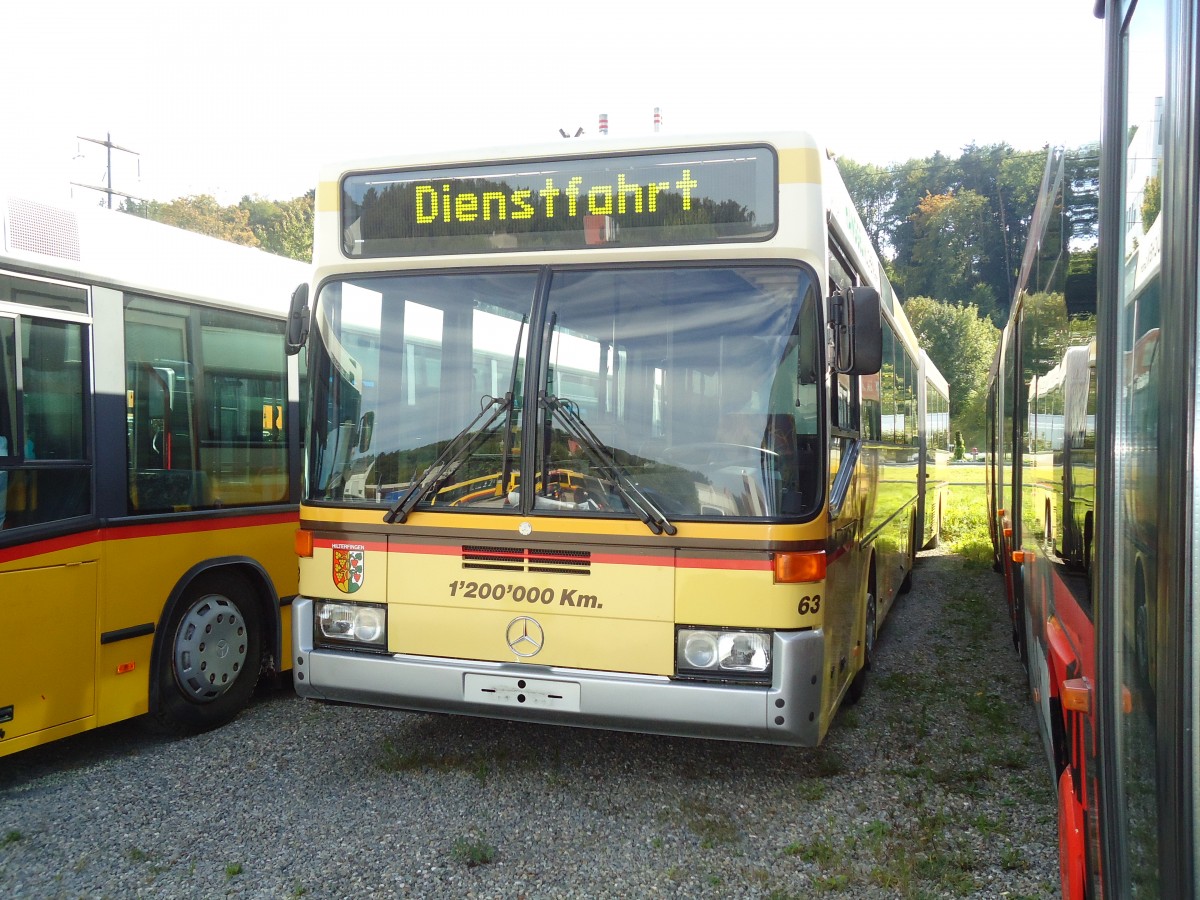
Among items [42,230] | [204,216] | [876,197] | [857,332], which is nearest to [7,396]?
[42,230]

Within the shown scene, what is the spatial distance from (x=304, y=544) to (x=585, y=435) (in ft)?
4.94

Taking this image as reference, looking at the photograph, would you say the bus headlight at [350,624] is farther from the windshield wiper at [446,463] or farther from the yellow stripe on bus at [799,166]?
the yellow stripe on bus at [799,166]

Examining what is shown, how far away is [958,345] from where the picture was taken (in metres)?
56.1

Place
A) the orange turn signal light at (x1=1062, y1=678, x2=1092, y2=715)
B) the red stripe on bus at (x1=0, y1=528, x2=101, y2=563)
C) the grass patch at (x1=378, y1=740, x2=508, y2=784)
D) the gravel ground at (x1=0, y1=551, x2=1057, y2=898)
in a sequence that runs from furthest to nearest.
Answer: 1. the grass patch at (x1=378, y1=740, x2=508, y2=784)
2. the red stripe on bus at (x1=0, y1=528, x2=101, y2=563)
3. the gravel ground at (x1=0, y1=551, x2=1057, y2=898)
4. the orange turn signal light at (x1=1062, y1=678, x2=1092, y2=715)

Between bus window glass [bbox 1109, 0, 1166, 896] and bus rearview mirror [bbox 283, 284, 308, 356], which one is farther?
bus rearview mirror [bbox 283, 284, 308, 356]

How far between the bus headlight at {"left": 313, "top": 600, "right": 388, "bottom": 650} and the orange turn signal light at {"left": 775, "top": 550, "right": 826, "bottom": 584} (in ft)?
5.96

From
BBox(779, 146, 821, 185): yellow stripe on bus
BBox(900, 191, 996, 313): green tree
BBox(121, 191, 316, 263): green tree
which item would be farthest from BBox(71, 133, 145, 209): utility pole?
BBox(900, 191, 996, 313): green tree

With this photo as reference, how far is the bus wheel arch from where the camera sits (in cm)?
573

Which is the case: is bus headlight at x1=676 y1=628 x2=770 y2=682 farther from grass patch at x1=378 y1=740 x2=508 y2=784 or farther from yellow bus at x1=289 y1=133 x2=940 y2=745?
grass patch at x1=378 y1=740 x2=508 y2=784

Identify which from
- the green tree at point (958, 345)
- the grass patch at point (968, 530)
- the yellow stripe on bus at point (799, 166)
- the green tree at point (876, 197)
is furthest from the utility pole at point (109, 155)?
the green tree at point (876, 197)

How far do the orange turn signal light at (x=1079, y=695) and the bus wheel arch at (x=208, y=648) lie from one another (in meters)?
4.61

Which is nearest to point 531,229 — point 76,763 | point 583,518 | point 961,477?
point 583,518

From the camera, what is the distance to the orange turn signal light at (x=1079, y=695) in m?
2.71

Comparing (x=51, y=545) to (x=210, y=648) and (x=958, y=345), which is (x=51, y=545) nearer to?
(x=210, y=648)
